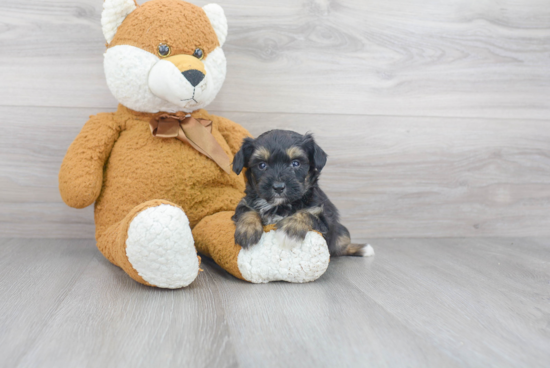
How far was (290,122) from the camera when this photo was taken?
2.25 metres

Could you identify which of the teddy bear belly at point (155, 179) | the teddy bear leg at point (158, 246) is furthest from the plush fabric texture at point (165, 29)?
the teddy bear leg at point (158, 246)

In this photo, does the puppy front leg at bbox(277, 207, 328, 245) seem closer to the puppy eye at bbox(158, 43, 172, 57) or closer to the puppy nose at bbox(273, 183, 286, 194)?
the puppy nose at bbox(273, 183, 286, 194)

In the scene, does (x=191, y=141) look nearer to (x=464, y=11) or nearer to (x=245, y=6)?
(x=245, y=6)

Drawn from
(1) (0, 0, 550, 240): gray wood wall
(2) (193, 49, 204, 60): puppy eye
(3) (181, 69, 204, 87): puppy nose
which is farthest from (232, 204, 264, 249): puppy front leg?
(1) (0, 0, 550, 240): gray wood wall

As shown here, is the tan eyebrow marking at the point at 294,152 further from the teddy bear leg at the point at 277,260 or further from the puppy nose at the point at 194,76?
the puppy nose at the point at 194,76

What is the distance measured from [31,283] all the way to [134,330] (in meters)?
0.61

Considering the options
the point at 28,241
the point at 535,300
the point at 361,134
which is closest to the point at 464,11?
the point at 361,134

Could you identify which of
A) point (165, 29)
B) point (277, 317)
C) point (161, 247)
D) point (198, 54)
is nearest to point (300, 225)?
point (277, 317)

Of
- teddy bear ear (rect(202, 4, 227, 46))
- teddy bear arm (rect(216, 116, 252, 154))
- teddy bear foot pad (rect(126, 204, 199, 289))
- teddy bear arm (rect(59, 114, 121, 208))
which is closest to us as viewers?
teddy bear foot pad (rect(126, 204, 199, 289))

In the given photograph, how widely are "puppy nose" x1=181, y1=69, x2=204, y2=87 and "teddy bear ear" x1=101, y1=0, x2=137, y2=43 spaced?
368 millimetres

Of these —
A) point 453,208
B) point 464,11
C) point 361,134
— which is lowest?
point 453,208

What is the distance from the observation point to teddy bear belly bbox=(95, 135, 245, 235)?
1.71m

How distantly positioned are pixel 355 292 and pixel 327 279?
6.3 inches

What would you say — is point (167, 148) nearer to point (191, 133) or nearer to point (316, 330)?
point (191, 133)
